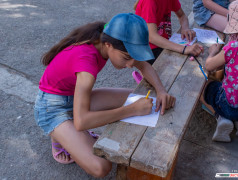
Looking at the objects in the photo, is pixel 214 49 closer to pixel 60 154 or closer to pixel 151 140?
pixel 151 140

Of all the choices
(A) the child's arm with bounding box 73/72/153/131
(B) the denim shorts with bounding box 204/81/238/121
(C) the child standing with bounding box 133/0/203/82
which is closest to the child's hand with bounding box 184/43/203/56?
(C) the child standing with bounding box 133/0/203/82

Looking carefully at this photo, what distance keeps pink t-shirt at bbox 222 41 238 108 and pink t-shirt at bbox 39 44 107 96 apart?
0.98m

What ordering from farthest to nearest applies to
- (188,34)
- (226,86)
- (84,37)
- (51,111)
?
(188,34) → (226,86) → (51,111) → (84,37)

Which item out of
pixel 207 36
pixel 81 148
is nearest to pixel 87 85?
pixel 81 148

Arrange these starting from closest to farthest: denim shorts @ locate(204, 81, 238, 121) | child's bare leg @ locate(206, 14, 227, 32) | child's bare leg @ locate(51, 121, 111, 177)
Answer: child's bare leg @ locate(51, 121, 111, 177) < denim shorts @ locate(204, 81, 238, 121) < child's bare leg @ locate(206, 14, 227, 32)

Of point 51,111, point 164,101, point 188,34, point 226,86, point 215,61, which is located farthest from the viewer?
point 188,34

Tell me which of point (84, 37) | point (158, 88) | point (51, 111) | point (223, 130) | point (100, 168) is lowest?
point (223, 130)

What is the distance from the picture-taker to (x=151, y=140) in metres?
1.63

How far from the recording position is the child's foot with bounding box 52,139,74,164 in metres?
2.31

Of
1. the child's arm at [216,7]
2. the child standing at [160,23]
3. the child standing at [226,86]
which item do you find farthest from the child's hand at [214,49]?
the child's arm at [216,7]

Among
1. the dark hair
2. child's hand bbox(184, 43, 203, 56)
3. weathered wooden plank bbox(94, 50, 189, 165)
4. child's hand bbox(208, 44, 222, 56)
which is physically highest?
the dark hair

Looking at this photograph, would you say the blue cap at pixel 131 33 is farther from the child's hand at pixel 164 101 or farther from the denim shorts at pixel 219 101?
the denim shorts at pixel 219 101

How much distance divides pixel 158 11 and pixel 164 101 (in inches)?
47.6

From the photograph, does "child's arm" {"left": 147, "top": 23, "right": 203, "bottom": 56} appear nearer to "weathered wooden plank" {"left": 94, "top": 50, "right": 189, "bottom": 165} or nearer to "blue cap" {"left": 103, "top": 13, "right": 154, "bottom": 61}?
"blue cap" {"left": 103, "top": 13, "right": 154, "bottom": 61}
